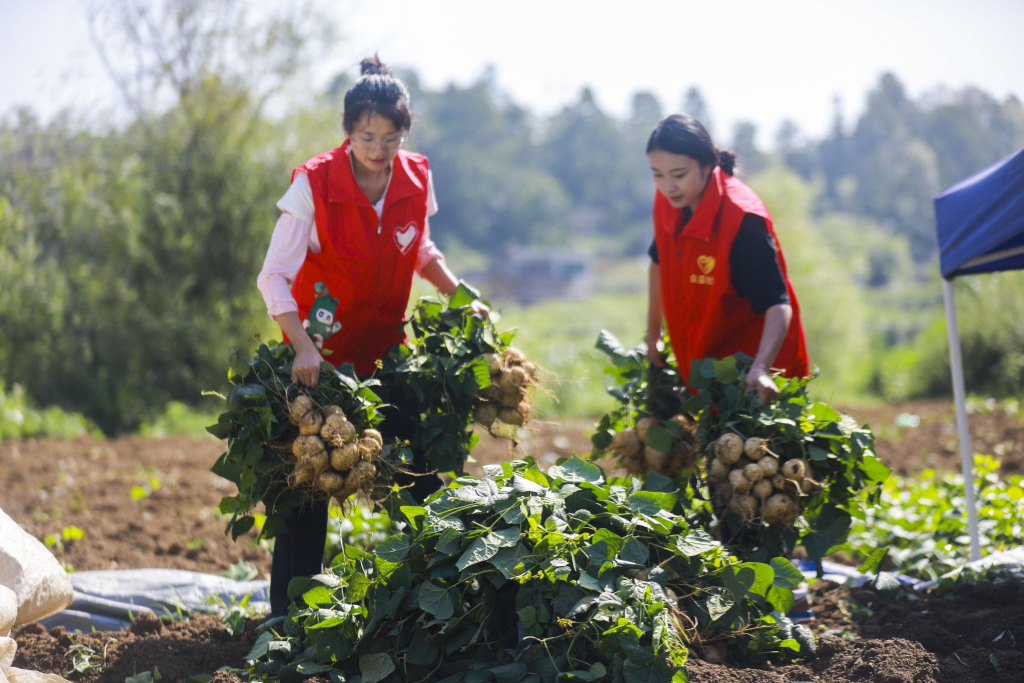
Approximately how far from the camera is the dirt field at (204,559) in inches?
92.4

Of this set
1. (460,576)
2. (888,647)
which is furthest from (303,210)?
(888,647)

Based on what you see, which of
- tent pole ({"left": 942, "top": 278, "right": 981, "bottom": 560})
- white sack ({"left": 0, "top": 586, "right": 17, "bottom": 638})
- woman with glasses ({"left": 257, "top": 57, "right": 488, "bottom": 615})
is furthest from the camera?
tent pole ({"left": 942, "top": 278, "right": 981, "bottom": 560})

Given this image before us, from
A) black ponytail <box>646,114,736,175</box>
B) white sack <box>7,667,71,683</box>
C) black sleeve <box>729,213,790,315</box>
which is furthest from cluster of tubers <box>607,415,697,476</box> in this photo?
white sack <box>7,667,71,683</box>

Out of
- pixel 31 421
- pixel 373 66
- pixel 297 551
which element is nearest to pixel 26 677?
pixel 297 551

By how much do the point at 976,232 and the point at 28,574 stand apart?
3587 millimetres

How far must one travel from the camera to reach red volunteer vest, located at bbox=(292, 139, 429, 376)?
2.56m

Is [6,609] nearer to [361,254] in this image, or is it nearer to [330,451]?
[330,451]

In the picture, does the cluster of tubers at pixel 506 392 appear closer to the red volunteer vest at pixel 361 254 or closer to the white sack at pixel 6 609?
the red volunteer vest at pixel 361 254

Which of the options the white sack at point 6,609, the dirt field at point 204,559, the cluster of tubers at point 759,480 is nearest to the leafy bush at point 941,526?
the dirt field at point 204,559

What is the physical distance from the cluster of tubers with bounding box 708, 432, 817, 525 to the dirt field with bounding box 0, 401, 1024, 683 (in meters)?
0.46

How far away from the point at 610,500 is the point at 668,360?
3.43ft

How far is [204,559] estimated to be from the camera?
3.87 m

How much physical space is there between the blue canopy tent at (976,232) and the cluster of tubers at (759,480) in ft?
3.90

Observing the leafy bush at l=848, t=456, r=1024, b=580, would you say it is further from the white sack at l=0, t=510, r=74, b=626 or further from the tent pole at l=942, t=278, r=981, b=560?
the white sack at l=0, t=510, r=74, b=626
